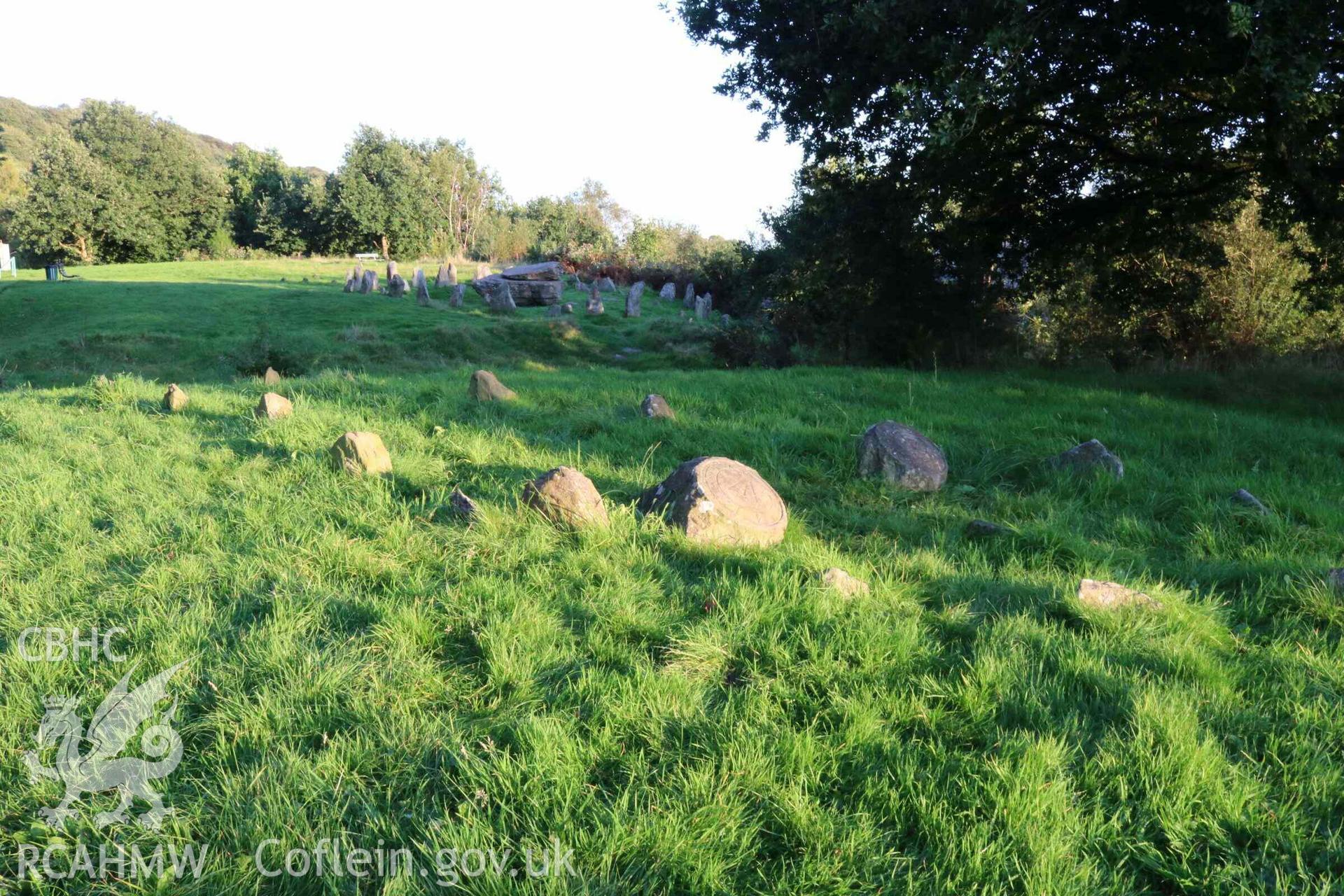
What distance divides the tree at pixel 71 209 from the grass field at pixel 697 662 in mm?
55159

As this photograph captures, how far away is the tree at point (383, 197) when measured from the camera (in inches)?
2053

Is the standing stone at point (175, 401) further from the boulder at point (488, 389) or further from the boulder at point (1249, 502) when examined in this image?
the boulder at point (1249, 502)

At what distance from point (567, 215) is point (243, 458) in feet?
186

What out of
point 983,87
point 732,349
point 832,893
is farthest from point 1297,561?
point 732,349

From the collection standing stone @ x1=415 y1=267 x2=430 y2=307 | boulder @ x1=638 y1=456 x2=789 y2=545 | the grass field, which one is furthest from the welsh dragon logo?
standing stone @ x1=415 y1=267 x2=430 y2=307

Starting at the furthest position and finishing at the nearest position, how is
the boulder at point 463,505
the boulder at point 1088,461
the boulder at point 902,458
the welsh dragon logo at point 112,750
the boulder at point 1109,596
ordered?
the boulder at point 1088,461 < the boulder at point 902,458 < the boulder at point 463,505 < the boulder at point 1109,596 < the welsh dragon logo at point 112,750

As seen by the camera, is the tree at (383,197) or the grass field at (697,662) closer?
the grass field at (697,662)

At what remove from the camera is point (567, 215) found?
60.2m

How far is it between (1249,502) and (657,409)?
5475mm

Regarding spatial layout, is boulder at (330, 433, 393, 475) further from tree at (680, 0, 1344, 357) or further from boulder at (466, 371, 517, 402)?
tree at (680, 0, 1344, 357)

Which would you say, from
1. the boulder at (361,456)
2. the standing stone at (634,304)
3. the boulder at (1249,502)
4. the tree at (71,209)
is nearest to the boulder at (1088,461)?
the boulder at (1249,502)

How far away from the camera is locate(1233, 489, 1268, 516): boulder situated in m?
5.76

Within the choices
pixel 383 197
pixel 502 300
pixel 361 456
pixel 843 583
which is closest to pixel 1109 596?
pixel 843 583

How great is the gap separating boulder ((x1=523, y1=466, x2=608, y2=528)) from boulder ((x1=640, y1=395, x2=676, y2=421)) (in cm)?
320
